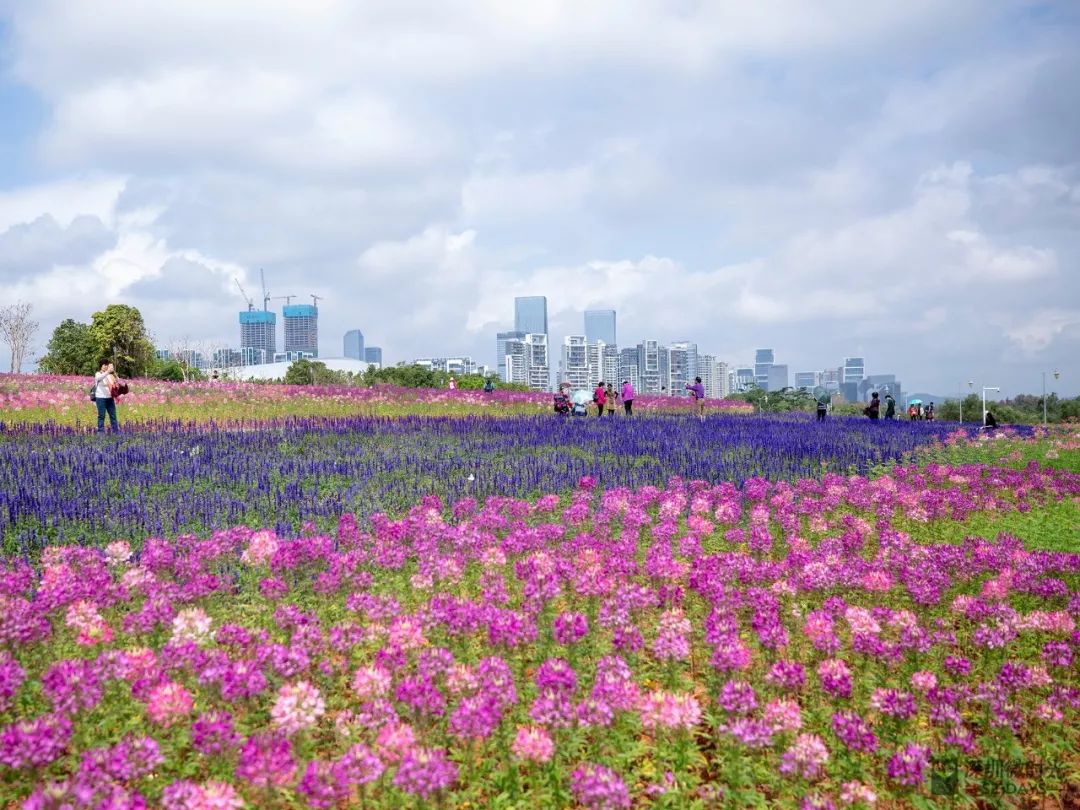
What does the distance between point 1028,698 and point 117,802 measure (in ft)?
15.1

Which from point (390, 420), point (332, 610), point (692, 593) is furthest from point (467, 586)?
point (390, 420)

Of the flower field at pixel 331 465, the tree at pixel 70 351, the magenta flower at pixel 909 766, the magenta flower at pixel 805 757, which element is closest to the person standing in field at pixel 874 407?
the flower field at pixel 331 465

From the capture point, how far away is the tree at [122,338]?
2325 inches

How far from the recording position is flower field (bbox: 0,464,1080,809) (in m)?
2.92

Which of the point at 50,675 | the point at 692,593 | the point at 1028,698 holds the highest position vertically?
the point at 50,675

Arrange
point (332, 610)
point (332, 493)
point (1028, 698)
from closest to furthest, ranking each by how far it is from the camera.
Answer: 1. point (1028, 698)
2. point (332, 610)
3. point (332, 493)

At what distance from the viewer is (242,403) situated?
24031 millimetres

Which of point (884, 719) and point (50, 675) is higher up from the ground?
point (50, 675)

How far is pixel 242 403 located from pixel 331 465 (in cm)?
1462

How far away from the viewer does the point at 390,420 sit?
18.3 m

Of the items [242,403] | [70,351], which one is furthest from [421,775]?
[70,351]

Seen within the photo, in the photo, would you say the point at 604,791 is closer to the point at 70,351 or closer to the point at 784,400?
the point at 784,400

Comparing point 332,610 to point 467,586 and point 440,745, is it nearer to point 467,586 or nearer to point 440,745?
point 467,586

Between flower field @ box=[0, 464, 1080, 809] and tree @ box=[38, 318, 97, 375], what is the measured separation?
65387 millimetres
